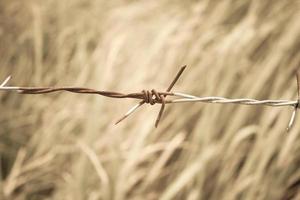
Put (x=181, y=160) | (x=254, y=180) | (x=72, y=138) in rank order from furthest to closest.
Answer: (x=72, y=138) → (x=181, y=160) → (x=254, y=180)

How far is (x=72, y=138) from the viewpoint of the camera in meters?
1.39

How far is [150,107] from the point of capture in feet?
4.56

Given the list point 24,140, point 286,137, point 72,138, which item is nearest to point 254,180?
point 286,137

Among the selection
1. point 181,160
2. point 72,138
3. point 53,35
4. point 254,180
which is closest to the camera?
point 254,180

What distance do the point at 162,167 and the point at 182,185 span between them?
0.17 meters

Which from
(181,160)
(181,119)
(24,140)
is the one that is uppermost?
(24,140)

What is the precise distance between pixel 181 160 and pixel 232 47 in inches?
16.6

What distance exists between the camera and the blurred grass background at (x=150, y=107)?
46.7 inches

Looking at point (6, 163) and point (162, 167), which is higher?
point (6, 163)

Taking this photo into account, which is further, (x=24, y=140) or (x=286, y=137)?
(x=24, y=140)

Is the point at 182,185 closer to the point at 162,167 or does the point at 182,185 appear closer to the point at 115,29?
the point at 162,167

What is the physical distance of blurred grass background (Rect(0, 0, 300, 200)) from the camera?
3.89 feet

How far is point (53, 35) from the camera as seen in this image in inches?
68.8

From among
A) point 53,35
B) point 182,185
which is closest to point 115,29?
point 53,35
